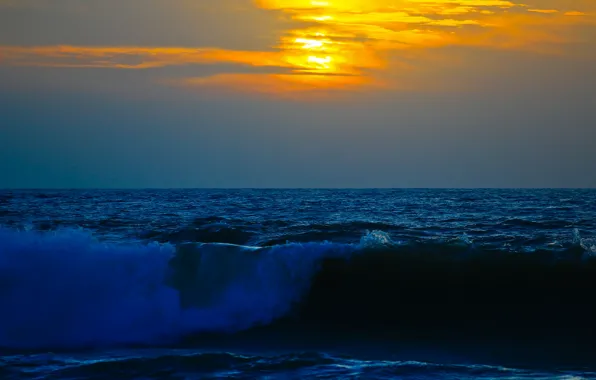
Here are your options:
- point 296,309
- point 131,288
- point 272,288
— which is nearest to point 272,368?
point 296,309

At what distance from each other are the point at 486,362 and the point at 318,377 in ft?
9.22

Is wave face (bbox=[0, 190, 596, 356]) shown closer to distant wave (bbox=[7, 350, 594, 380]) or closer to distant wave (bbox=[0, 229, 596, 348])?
distant wave (bbox=[0, 229, 596, 348])

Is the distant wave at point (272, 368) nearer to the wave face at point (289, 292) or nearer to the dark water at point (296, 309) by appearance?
the dark water at point (296, 309)

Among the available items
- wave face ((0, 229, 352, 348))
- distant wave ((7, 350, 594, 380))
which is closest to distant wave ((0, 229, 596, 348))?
wave face ((0, 229, 352, 348))

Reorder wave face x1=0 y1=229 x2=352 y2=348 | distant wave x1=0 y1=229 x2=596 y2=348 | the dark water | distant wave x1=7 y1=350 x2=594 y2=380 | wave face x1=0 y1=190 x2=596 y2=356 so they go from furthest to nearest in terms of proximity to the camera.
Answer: distant wave x1=0 y1=229 x2=596 y2=348, wave face x1=0 y1=190 x2=596 y2=356, wave face x1=0 y1=229 x2=352 y2=348, the dark water, distant wave x1=7 y1=350 x2=594 y2=380

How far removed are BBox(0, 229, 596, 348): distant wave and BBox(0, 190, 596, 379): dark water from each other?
33mm

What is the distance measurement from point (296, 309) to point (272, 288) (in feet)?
2.05

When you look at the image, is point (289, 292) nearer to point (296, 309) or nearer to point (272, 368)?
point (296, 309)

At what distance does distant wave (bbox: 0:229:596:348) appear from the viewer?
11.6 m

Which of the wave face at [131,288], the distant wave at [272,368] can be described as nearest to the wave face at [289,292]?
the wave face at [131,288]

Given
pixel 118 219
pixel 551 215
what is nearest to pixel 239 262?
pixel 118 219

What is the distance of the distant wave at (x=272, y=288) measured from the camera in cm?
1164

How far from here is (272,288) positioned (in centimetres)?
1306

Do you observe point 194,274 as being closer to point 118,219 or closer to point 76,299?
point 76,299
